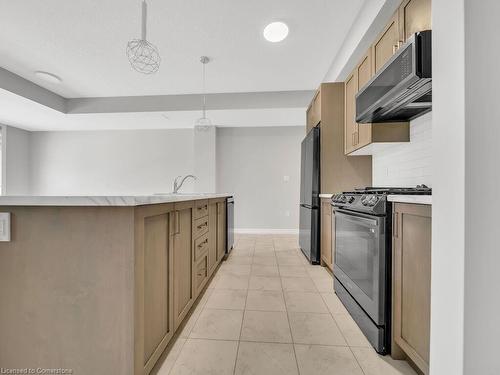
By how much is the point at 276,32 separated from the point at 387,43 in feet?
3.88

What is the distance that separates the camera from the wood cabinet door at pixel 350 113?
258cm

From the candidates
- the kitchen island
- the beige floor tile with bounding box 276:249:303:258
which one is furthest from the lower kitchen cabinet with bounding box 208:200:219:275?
the kitchen island

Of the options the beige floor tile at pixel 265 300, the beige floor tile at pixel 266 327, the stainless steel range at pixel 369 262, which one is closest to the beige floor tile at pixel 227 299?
the beige floor tile at pixel 265 300

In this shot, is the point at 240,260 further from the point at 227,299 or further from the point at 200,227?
the point at 200,227

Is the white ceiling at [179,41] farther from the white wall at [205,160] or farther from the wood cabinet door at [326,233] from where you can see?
the wood cabinet door at [326,233]

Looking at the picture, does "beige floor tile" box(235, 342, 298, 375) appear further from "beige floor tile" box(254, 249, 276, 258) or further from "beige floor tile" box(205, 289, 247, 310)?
"beige floor tile" box(254, 249, 276, 258)

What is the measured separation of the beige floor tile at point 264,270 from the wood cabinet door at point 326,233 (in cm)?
60

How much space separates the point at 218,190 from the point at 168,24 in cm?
353

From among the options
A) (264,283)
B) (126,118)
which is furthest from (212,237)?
(126,118)

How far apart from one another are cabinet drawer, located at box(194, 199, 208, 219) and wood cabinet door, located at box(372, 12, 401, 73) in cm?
185

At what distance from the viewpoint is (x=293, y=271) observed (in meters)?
2.85

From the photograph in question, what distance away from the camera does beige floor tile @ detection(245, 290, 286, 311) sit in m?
1.94

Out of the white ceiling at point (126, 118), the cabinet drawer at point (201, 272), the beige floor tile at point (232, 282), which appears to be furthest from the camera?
the white ceiling at point (126, 118)

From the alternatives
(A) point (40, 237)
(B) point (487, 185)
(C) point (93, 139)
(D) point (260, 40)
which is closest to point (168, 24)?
(D) point (260, 40)
